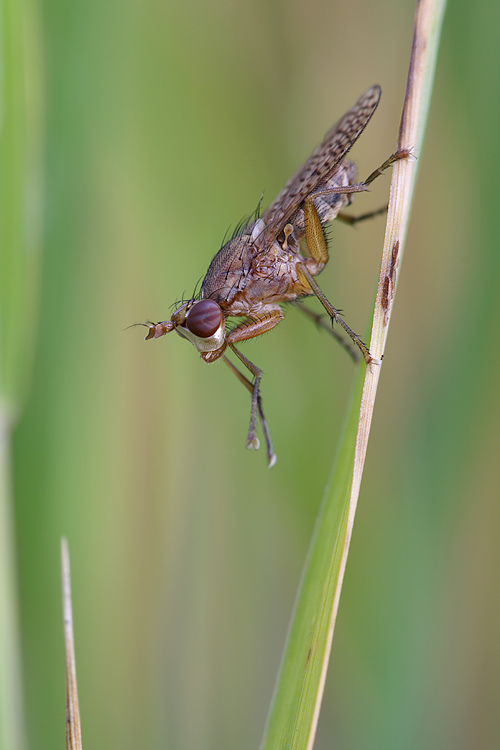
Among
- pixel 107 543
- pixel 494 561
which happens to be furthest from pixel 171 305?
pixel 494 561

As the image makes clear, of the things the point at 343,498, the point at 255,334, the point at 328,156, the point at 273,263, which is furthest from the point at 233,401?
the point at 343,498

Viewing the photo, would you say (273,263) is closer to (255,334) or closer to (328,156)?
(255,334)

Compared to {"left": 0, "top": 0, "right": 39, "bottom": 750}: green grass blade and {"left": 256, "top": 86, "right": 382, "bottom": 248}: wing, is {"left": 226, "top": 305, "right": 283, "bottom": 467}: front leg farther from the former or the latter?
{"left": 0, "top": 0, "right": 39, "bottom": 750}: green grass blade

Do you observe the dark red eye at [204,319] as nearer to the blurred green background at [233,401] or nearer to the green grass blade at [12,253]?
the blurred green background at [233,401]

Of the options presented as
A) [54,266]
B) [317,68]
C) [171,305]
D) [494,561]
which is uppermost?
[317,68]

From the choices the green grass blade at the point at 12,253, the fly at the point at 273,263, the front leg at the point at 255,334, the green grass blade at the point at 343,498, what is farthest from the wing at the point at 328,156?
the green grass blade at the point at 12,253

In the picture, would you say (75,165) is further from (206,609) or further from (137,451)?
(206,609)
